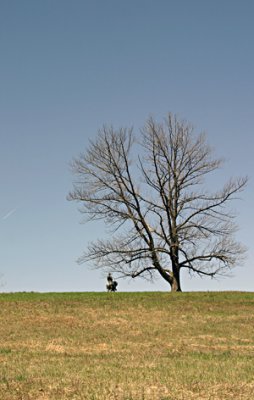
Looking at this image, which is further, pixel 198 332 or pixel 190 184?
pixel 190 184

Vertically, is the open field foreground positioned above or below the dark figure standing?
below

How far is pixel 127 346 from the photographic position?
2081cm

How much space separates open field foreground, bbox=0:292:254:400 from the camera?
11961 millimetres

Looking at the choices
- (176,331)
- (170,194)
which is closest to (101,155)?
(170,194)

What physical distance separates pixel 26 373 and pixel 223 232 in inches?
1118

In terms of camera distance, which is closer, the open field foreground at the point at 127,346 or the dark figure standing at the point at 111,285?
the open field foreground at the point at 127,346

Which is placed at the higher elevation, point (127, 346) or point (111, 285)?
point (111, 285)

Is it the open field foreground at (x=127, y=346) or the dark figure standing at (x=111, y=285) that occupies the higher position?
the dark figure standing at (x=111, y=285)

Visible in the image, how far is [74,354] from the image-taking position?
18969 mm

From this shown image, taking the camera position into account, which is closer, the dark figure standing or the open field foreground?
the open field foreground

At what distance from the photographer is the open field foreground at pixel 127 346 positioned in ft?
39.2

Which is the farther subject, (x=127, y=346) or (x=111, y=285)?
(x=111, y=285)

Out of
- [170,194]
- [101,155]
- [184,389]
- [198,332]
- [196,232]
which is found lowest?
[184,389]

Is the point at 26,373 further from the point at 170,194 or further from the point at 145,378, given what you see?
the point at 170,194
